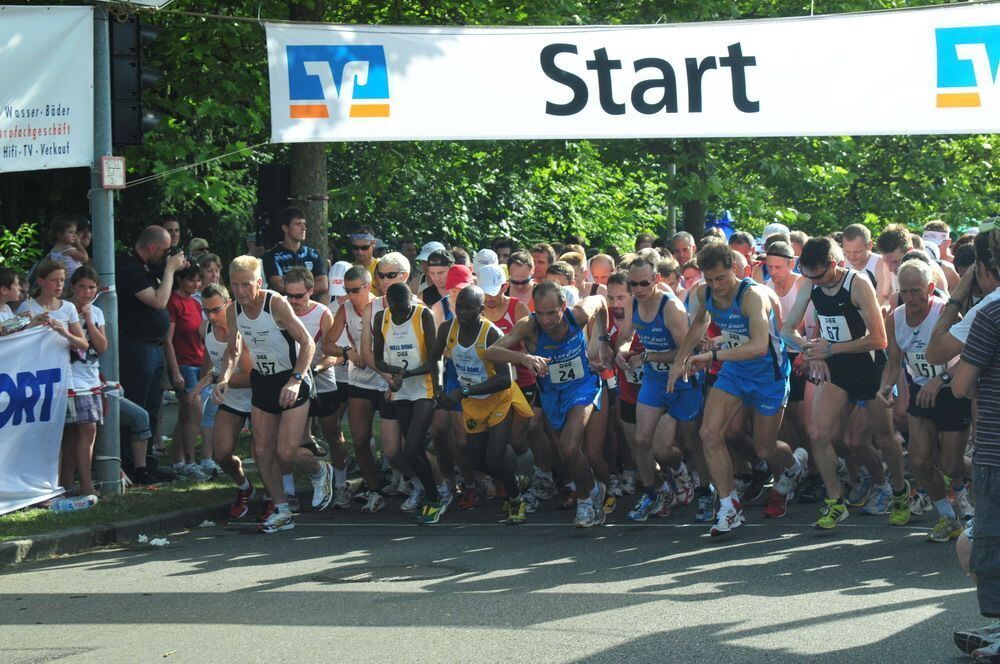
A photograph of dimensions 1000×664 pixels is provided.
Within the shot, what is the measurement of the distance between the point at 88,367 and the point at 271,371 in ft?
5.32

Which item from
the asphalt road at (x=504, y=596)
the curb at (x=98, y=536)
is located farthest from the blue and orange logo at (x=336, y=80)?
the asphalt road at (x=504, y=596)

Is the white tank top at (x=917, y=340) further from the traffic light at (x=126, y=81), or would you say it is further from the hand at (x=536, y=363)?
the traffic light at (x=126, y=81)

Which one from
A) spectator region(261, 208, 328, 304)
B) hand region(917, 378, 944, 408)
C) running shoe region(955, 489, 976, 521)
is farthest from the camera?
spectator region(261, 208, 328, 304)

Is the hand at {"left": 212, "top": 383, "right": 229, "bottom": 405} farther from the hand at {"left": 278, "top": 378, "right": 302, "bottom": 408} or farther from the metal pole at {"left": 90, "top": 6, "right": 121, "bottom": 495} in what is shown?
the metal pole at {"left": 90, "top": 6, "right": 121, "bottom": 495}

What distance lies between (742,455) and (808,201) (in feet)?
57.2

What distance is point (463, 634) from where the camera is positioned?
7273mm

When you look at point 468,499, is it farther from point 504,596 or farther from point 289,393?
point 504,596

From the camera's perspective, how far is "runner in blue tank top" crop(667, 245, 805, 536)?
10070 millimetres

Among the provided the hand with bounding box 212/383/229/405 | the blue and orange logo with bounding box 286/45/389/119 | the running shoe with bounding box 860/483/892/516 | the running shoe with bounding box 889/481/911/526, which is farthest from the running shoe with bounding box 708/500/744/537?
the blue and orange logo with bounding box 286/45/389/119

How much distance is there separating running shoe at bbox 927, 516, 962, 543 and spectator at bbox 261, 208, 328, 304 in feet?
21.9

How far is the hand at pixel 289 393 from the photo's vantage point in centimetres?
1068

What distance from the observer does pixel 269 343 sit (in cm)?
1092

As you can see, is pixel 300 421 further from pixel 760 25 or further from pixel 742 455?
pixel 760 25

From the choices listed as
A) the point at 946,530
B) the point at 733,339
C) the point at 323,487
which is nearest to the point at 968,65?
the point at 733,339
